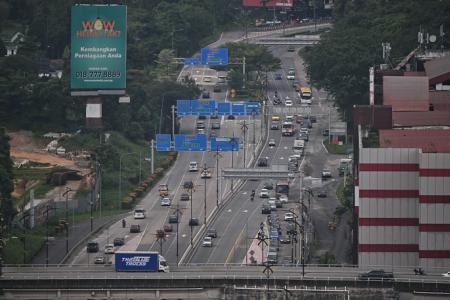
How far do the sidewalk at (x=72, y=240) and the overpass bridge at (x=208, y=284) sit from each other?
1160 cm

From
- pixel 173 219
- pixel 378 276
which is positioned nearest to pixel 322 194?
pixel 173 219

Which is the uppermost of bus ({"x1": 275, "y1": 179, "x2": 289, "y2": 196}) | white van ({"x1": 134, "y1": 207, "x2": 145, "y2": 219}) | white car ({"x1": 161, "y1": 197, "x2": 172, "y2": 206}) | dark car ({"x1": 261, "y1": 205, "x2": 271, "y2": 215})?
bus ({"x1": 275, "y1": 179, "x2": 289, "y2": 196})

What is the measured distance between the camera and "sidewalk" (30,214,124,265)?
17112cm

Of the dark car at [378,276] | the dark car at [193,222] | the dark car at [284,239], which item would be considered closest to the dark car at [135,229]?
the dark car at [193,222]

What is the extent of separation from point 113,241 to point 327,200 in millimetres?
23156

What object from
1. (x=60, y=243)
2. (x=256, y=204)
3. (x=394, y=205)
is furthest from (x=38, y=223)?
(x=394, y=205)

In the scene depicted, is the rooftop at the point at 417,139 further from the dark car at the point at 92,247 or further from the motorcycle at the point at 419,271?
the dark car at the point at 92,247

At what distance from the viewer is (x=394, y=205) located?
160 meters

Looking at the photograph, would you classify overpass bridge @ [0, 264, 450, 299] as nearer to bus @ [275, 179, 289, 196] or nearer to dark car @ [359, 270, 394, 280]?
dark car @ [359, 270, 394, 280]

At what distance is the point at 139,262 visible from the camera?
526 feet

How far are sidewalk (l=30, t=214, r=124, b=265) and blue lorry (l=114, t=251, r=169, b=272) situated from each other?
9.12 m

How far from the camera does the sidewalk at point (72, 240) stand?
17112cm

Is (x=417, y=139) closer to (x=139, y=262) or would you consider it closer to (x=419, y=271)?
(x=419, y=271)

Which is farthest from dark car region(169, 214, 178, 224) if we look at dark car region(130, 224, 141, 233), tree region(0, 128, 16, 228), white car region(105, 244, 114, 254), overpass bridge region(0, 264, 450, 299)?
overpass bridge region(0, 264, 450, 299)
